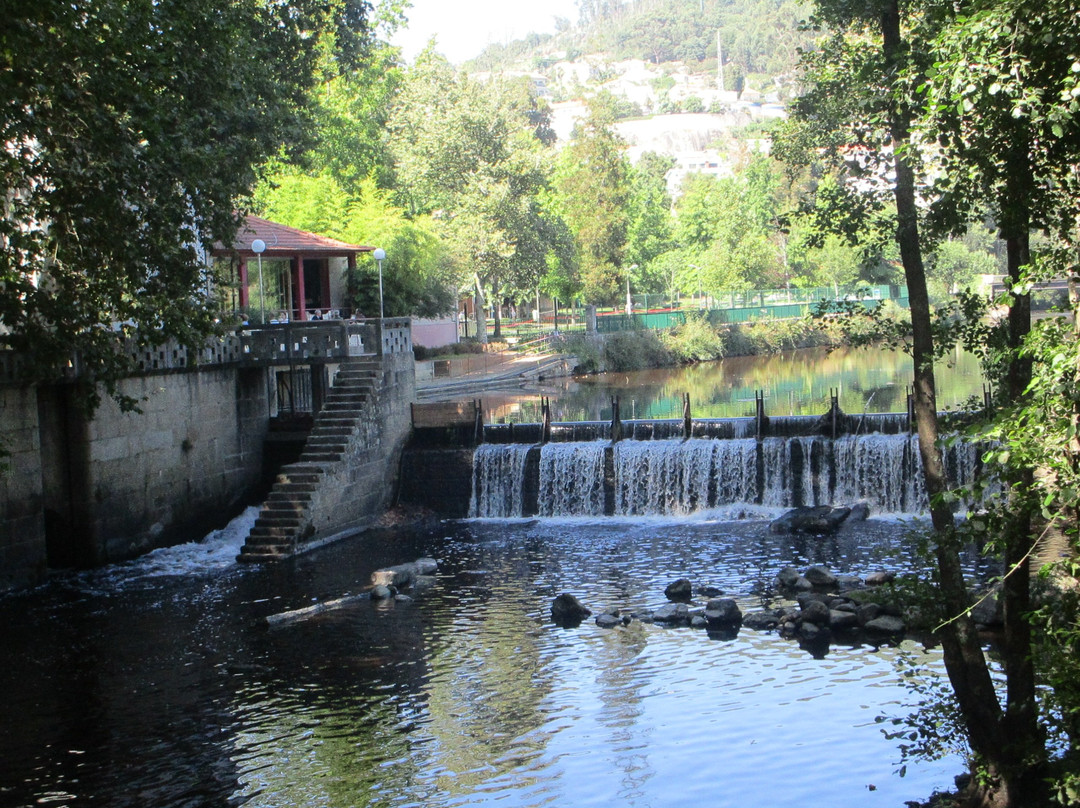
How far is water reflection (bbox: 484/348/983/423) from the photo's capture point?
1543 inches

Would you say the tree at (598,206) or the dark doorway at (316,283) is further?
the tree at (598,206)

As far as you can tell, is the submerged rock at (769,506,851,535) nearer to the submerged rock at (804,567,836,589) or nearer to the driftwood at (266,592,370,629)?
the submerged rock at (804,567,836,589)

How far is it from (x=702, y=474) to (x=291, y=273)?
18.6 metres

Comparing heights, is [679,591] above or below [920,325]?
below

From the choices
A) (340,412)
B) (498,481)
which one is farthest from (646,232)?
(340,412)

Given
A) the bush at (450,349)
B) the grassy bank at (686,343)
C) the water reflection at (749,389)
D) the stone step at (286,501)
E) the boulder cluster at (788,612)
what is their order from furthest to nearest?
1. the grassy bank at (686,343)
2. the bush at (450,349)
3. the water reflection at (749,389)
4. the stone step at (286,501)
5. the boulder cluster at (788,612)

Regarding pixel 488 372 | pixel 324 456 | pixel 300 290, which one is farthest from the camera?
pixel 488 372

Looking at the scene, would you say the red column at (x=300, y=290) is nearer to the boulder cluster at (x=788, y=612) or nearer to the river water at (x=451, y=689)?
the river water at (x=451, y=689)

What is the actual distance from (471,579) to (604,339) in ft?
126

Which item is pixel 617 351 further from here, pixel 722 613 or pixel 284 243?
pixel 722 613

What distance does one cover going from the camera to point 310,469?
1021 inches

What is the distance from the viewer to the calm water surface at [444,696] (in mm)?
12445

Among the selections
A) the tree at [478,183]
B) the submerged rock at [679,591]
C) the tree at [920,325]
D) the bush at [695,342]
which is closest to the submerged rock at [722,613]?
the submerged rock at [679,591]

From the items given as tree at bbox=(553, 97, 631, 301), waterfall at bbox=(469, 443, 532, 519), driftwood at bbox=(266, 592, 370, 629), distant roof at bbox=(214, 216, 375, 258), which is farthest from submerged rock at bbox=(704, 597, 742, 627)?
tree at bbox=(553, 97, 631, 301)
